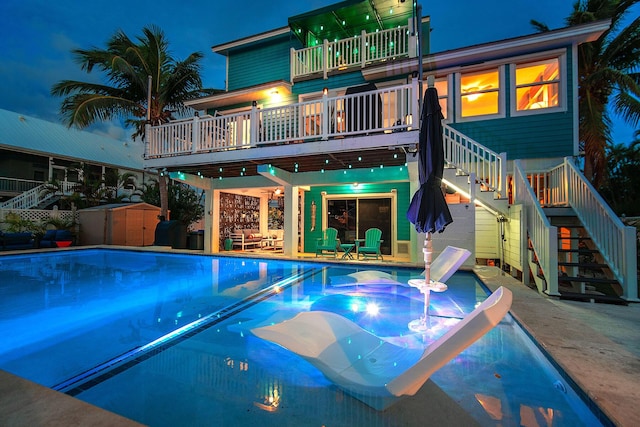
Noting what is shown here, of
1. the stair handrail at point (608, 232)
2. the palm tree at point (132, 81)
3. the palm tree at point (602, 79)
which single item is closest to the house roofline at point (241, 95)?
the palm tree at point (132, 81)

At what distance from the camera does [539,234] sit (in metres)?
5.37

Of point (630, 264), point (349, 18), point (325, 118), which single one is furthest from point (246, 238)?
point (630, 264)

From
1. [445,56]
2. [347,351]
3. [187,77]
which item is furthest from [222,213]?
[347,351]

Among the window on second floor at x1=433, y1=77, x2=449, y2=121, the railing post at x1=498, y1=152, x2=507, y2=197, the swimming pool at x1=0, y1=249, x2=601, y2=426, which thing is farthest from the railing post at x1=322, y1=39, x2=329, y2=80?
the swimming pool at x1=0, y1=249, x2=601, y2=426

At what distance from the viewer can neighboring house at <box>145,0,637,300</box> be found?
6309mm

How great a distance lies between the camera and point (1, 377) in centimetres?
204

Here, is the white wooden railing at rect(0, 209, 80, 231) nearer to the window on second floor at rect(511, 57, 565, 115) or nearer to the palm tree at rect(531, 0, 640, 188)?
the window on second floor at rect(511, 57, 565, 115)

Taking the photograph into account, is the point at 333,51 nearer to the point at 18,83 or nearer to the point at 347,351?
the point at 347,351

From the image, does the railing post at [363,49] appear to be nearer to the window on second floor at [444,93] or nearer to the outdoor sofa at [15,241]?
the window on second floor at [444,93]

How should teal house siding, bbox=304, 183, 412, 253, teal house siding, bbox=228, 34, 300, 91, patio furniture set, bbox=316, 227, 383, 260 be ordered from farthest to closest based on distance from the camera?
teal house siding, bbox=228, 34, 300, 91, teal house siding, bbox=304, 183, 412, 253, patio furniture set, bbox=316, 227, 383, 260

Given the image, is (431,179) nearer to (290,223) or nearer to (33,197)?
(290,223)

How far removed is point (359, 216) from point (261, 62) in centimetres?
740

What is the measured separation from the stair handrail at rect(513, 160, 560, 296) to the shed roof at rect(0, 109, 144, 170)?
2268cm

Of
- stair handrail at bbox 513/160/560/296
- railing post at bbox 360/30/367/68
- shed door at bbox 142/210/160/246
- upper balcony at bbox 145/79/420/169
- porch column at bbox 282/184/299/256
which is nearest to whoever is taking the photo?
stair handrail at bbox 513/160/560/296
